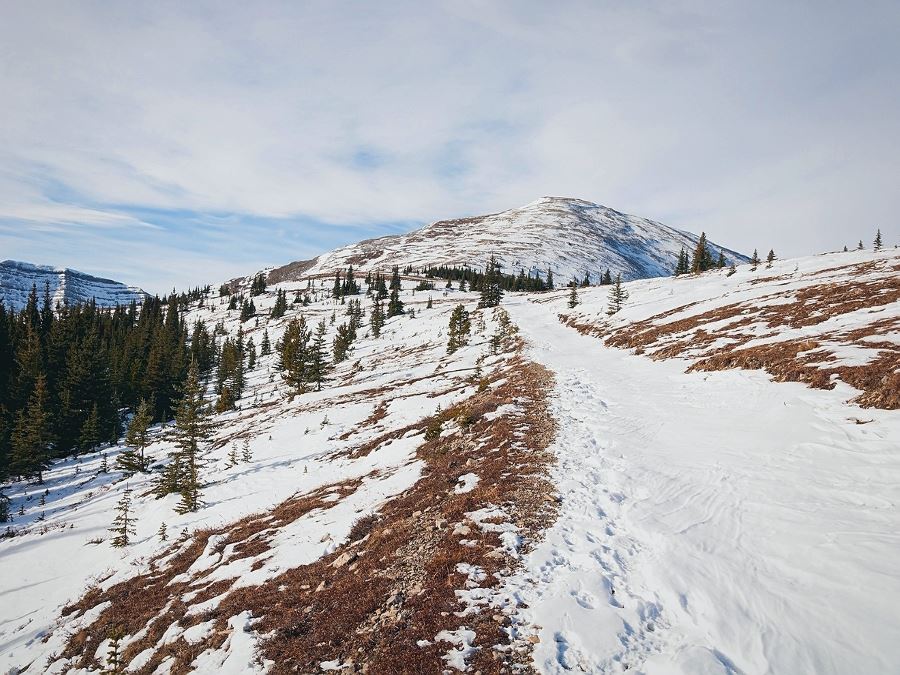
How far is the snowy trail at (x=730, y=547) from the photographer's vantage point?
203 inches

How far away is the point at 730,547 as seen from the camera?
7.24m

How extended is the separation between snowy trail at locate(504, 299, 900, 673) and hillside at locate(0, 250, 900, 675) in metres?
0.04

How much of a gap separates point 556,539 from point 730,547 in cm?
312

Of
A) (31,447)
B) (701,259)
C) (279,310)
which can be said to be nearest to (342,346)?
(31,447)

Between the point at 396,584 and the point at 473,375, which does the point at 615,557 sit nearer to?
the point at 396,584

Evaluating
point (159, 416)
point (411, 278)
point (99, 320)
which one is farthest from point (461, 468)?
point (411, 278)

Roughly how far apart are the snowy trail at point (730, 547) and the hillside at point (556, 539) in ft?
0.14

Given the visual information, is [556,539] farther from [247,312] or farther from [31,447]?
[247,312]

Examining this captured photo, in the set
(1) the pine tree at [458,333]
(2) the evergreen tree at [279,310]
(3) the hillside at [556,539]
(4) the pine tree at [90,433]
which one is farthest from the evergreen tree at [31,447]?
(2) the evergreen tree at [279,310]

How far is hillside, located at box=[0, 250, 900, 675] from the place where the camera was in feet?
18.4

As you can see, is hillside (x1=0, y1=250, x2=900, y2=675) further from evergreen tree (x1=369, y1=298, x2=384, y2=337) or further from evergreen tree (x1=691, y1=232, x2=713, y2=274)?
evergreen tree (x1=691, y1=232, x2=713, y2=274)

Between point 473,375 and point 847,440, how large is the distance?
82.8 feet

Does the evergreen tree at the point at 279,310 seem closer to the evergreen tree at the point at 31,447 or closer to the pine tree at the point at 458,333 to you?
the pine tree at the point at 458,333

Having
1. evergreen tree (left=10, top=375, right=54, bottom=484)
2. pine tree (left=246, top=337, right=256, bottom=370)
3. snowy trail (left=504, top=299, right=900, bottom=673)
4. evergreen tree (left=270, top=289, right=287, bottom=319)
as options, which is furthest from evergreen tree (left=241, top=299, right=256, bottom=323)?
snowy trail (left=504, top=299, right=900, bottom=673)
